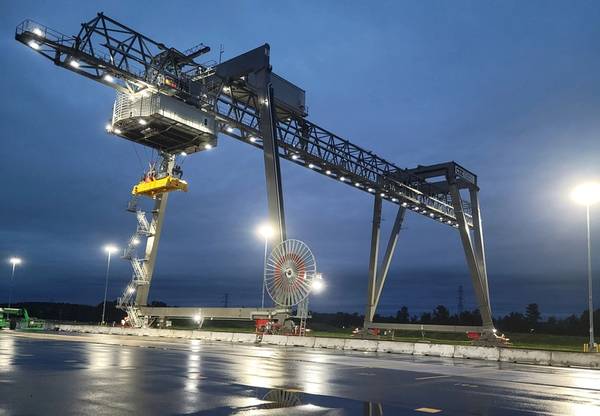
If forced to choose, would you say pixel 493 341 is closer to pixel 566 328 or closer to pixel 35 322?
pixel 35 322

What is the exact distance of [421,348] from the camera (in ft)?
98.5

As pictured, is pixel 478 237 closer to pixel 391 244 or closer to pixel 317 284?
pixel 391 244

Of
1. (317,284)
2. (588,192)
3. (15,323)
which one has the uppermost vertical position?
(588,192)

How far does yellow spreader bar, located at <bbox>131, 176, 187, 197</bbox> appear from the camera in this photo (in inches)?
1538

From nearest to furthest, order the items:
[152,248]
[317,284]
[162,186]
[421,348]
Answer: [421,348] → [317,284] → [162,186] → [152,248]

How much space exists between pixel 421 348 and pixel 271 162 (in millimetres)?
14169

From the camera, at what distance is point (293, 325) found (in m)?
34.4

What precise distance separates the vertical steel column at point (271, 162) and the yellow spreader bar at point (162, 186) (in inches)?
333

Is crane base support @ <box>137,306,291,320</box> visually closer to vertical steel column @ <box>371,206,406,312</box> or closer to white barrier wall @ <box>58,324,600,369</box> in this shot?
white barrier wall @ <box>58,324,600,369</box>

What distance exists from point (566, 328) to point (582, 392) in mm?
114718

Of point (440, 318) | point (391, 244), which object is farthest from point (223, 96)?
point (440, 318)

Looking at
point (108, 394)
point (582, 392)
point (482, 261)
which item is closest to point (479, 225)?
point (482, 261)

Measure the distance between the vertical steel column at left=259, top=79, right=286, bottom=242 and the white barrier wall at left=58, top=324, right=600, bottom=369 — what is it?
23.0 ft

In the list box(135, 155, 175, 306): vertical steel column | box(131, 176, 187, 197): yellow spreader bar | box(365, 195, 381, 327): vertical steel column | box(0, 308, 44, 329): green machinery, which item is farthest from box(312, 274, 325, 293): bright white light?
box(0, 308, 44, 329): green machinery
